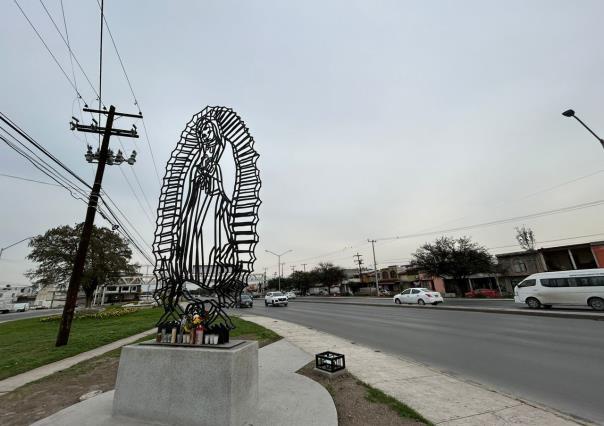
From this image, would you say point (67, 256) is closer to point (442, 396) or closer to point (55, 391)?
point (55, 391)

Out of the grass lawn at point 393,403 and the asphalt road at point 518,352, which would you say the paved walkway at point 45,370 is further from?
the asphalt road at point 518,352

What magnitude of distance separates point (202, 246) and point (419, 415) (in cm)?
418

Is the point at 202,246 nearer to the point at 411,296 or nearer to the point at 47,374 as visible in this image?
the point at 47,374

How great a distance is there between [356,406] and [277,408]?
122 cm

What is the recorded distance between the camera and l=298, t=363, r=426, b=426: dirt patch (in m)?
3.86

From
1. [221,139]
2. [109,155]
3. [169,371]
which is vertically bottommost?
[169,371]

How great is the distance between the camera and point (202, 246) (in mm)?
5137

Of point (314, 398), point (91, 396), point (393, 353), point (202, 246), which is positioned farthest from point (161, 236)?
point (393, 353)

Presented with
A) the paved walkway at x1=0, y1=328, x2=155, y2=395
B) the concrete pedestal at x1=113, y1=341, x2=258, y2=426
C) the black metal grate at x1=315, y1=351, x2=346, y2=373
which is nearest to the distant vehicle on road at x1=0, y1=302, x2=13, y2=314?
the paved walkway at x1=0, y1=328, x2=155, y2=395

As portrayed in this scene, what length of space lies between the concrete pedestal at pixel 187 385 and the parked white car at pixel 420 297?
2285cm

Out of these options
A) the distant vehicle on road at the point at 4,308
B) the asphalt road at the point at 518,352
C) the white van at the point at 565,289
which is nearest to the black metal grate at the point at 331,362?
the asphalt road at the point at 518,352

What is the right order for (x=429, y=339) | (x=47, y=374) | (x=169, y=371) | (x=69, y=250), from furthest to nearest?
(x=69, y=250) → (x=429, y=339) → (x=47, y=374) → (x=169, y=371)

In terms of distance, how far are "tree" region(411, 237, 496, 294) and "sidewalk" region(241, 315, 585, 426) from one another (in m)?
30.7

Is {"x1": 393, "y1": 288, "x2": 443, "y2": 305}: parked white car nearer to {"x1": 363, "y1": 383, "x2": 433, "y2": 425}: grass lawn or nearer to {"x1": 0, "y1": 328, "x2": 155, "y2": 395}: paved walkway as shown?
{"x1": 363, "y1": 383, "x2": 433, "y2": 425}: grass lawn
